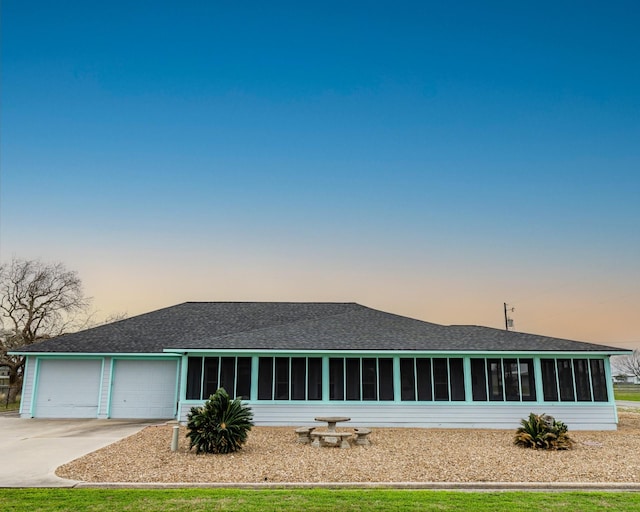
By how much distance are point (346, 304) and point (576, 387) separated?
12019mm

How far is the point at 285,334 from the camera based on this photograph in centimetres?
1767

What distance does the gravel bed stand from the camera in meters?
8.41

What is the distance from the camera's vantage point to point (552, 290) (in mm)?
39156

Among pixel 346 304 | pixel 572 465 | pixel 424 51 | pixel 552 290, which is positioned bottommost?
pixel 572 465

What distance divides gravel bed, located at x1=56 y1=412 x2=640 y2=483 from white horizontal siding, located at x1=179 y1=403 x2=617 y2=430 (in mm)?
2083

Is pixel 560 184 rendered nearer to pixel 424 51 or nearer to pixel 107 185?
pixel 424 51

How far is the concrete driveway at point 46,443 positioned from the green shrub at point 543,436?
10.4m

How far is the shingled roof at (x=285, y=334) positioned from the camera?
1619cm

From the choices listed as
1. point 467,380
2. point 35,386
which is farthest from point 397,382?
point 35,386

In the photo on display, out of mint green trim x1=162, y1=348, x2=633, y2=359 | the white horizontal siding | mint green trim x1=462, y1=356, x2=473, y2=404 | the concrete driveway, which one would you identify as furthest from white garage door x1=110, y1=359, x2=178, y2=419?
mint green trim x1=462, y1=356, x2=473, y2=404

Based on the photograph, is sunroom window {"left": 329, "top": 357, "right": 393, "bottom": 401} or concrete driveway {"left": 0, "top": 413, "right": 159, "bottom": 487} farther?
sunroom window {"left": 329, "top": 357, "right": 393, "bottom": 401}

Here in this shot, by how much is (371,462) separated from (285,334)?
8.35 metres

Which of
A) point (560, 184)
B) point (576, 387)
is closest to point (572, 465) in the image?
point (576, 387)

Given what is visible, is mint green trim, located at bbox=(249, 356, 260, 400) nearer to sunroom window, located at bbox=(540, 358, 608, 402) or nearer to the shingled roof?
the shingled roof
